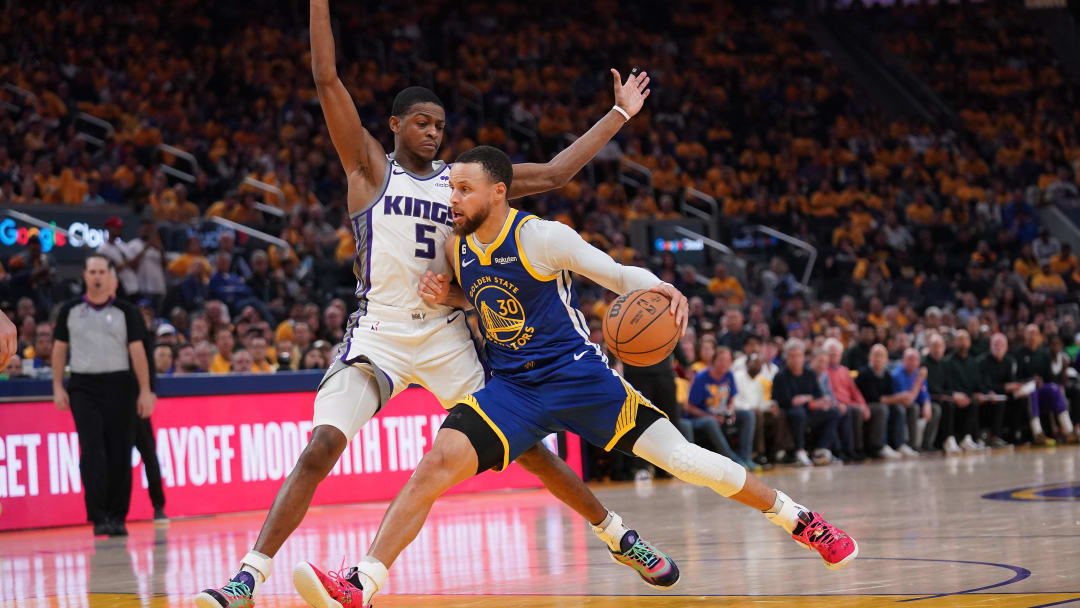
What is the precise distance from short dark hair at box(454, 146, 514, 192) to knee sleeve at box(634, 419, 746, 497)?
1.18 meters

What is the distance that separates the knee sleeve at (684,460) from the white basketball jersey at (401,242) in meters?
1.06

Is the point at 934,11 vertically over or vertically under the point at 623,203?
over

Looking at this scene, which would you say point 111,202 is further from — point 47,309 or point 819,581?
point 819,581

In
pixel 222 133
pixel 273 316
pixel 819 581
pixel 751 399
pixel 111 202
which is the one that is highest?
pixel 222 133

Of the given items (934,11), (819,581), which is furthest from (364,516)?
(934,11)

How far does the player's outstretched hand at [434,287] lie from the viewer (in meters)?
5.75

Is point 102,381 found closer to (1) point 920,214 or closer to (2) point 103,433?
(2) point 103,433

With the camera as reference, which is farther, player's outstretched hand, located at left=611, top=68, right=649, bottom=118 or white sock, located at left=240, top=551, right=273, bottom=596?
player's outstretched hand, located at left=611, top=68, right=649, bottom=118

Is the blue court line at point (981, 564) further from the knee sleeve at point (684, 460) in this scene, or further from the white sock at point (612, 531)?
the white sock at point (612, 531)

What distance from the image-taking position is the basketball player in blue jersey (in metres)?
5.45

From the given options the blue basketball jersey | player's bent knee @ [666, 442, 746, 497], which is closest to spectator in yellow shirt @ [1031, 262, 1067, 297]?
player's bent knee @ [666, 442, 746, 497]

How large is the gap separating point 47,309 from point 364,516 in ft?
17.2

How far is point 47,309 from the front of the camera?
14.7m

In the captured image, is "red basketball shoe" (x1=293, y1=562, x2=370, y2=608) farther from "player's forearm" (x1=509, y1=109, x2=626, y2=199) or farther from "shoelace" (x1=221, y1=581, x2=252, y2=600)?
"player's forearm" (x1=509, y1=109, x2=626, y2=199)
